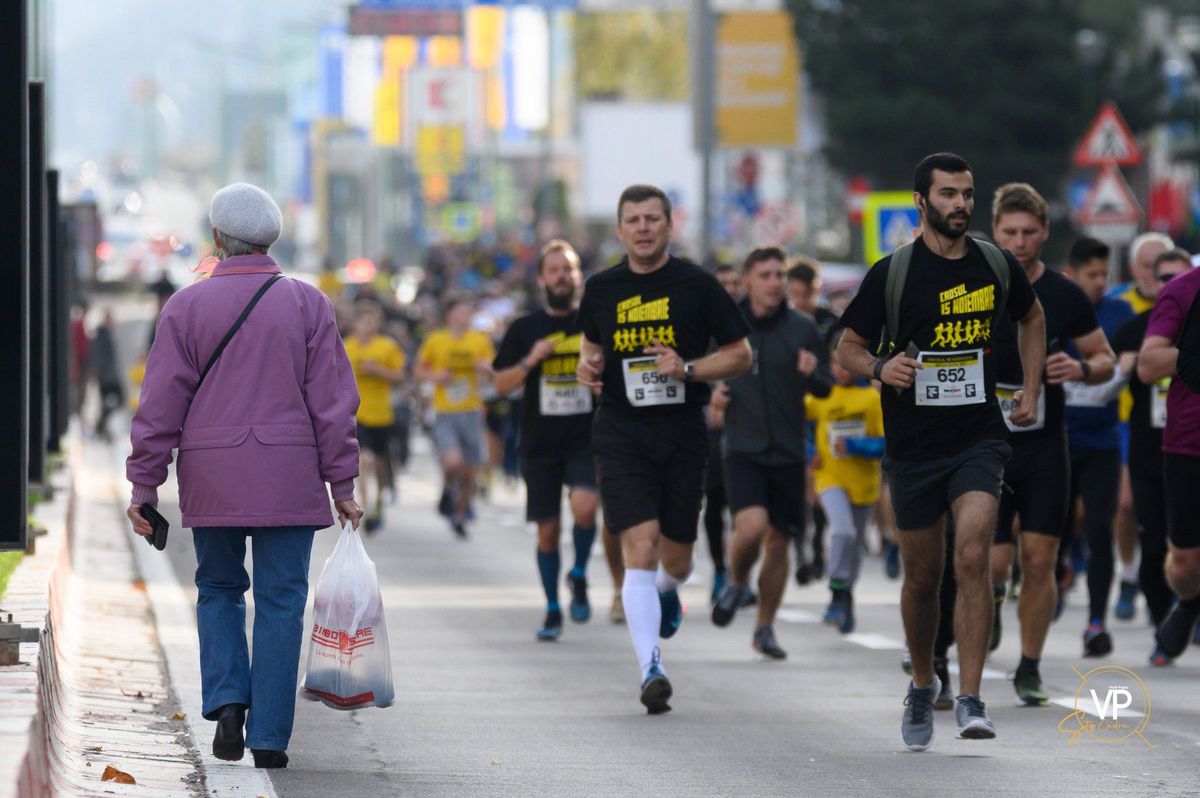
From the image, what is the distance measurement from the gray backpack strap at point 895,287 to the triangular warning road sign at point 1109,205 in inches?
684

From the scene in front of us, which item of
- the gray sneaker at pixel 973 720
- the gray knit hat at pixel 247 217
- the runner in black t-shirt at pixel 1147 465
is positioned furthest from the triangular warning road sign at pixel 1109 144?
the gray knit hat at pixel 247 217

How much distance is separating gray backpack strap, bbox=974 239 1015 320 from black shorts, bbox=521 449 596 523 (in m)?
5.20

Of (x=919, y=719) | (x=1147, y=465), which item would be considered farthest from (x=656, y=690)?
(x=1147, y=465)

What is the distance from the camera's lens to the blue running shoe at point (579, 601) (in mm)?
14281

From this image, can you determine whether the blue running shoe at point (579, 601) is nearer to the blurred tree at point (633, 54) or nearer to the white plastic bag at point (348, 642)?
the white plastic bag at point (348, 642)

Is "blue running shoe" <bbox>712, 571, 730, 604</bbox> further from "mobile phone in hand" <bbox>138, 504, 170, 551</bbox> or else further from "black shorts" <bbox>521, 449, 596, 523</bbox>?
"mobile phone in hand" <bbox>138, 504, 170, 551</bbox>

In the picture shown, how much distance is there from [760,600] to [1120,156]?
14455 millimetres

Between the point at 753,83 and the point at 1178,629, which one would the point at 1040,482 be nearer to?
the point at 1178,629

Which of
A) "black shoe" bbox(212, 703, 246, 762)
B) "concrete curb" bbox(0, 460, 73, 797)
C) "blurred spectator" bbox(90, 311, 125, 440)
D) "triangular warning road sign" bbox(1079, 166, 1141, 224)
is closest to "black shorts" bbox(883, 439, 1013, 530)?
"black shoe" bbox(212, 703, 246, 762)

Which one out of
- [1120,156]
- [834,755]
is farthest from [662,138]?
[834,755]

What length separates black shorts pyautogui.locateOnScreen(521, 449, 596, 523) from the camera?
1402cm

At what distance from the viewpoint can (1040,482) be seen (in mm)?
10352

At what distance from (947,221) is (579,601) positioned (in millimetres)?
5927

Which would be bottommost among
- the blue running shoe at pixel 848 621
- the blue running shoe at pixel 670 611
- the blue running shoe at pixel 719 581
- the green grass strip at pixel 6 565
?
the blue running shoe at pixel 719 581
